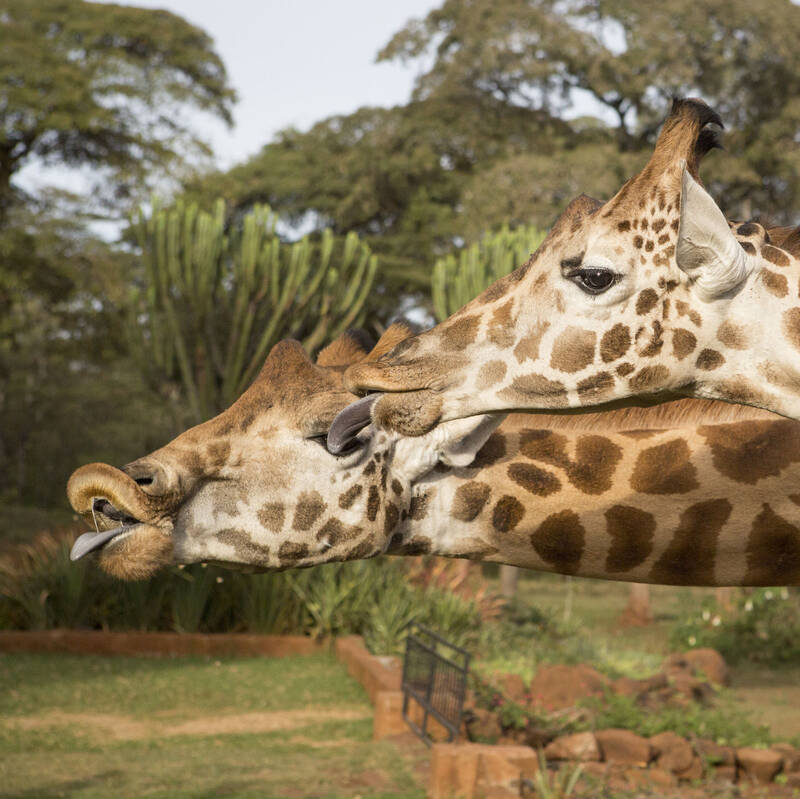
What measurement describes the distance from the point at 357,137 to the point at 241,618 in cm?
1769

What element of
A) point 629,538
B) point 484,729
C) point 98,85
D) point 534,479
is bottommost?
point 484,729

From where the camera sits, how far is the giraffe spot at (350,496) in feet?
8.44

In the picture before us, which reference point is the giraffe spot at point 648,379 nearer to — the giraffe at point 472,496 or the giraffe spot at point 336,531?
the giraffe at point 472,496

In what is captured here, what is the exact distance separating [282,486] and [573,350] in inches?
34.3

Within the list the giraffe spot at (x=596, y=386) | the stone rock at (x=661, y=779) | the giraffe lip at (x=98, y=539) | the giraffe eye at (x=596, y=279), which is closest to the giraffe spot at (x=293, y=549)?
the giraffe lip at (x=98, y=539)

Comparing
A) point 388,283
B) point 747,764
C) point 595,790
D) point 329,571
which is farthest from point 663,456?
point 388,283

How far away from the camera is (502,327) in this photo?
85.0 inches

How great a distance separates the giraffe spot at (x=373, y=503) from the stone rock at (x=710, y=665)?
9992mm

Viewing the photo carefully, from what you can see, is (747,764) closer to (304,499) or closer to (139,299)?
(304,499)

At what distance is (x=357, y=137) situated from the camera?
28.5 meters

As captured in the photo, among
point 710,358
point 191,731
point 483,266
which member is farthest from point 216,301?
point 710,358

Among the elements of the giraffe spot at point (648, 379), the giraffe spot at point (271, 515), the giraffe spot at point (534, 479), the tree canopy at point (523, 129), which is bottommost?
the giraffe spot at point (271, 515)

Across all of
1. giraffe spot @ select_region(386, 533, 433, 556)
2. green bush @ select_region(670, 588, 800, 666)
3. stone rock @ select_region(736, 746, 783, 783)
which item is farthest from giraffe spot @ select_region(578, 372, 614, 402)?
green bush @ select_region(670, 588, 800, 666)

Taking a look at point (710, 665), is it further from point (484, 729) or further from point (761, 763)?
point (484, 729)
